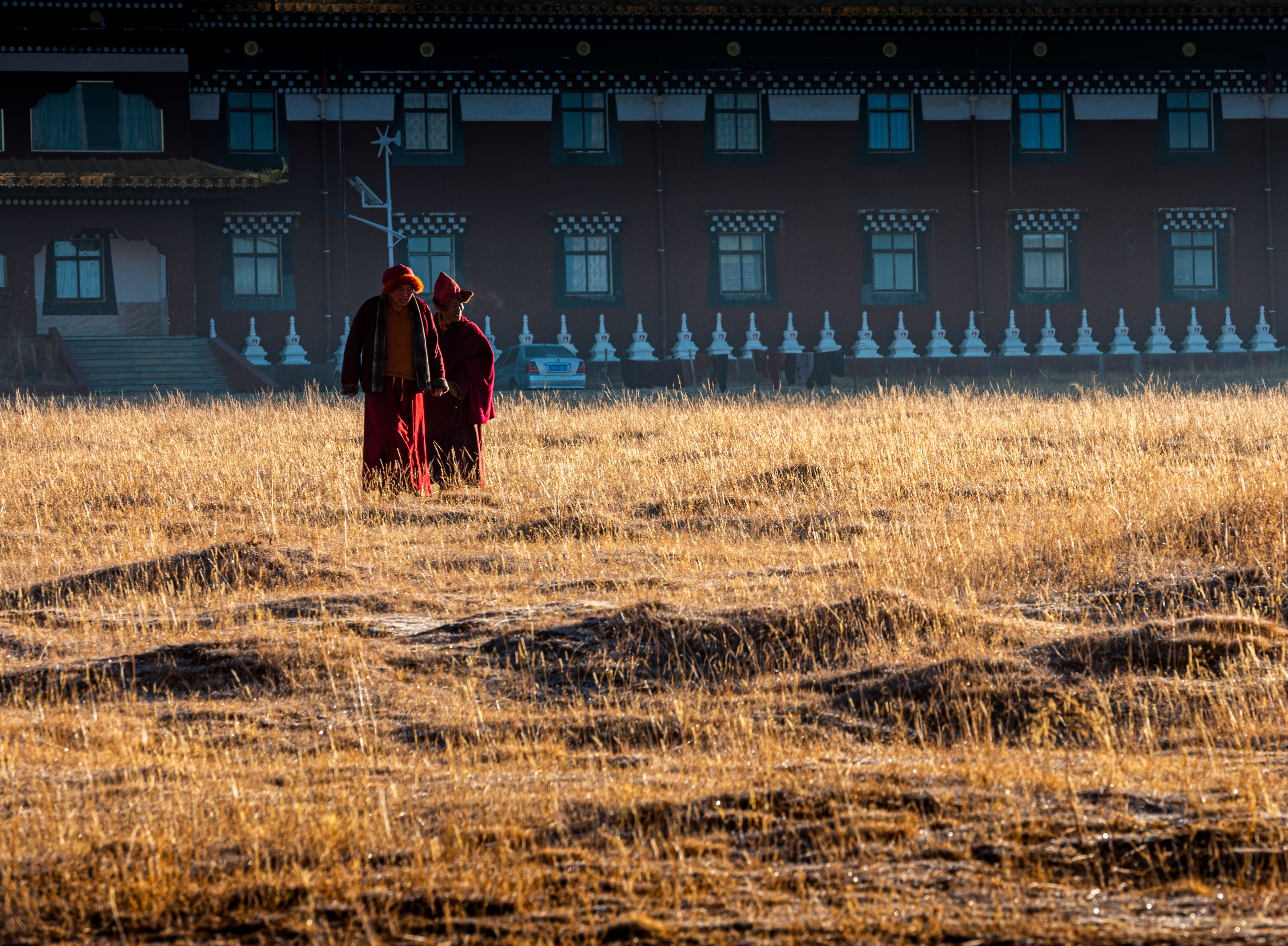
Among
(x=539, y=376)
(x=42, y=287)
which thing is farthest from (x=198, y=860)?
(x=42, y=287)

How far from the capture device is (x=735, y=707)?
5.01m

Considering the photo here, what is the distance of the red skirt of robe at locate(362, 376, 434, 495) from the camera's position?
984 cm

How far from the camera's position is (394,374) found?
980 cm

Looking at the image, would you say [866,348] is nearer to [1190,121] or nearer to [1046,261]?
[1046,261]

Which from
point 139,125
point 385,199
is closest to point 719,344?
point 385,199

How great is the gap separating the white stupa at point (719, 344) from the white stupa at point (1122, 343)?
7.07m

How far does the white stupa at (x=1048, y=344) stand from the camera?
91.9 feet

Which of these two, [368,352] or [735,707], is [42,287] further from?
[735,707]

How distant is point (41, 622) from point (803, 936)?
4411mm

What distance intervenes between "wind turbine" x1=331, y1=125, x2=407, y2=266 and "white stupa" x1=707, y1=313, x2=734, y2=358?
5758 mm

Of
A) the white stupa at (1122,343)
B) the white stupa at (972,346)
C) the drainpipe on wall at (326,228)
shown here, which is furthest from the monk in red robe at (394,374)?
the white stupa at (1122,343)

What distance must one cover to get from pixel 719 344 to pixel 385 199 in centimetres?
648

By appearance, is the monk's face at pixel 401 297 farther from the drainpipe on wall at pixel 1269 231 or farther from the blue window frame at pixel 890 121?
the drainpipe on wall at pixel 1269 231

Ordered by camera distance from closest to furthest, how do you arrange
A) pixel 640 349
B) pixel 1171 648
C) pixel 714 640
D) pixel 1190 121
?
pixel 1171 648, pixel 714 640, pixel 640 349, pixel 1190 121
